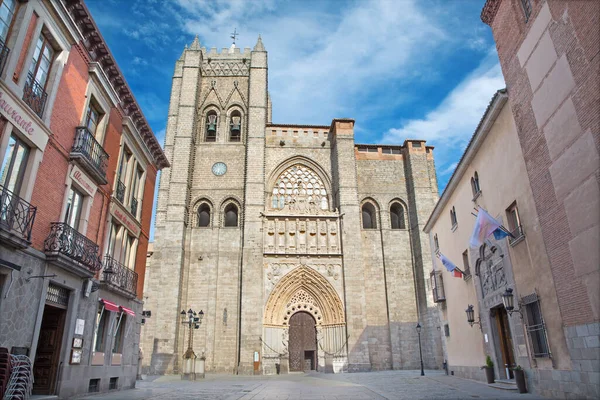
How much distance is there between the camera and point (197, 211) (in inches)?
926

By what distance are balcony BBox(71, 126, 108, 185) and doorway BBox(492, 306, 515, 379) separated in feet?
Result: 35.2

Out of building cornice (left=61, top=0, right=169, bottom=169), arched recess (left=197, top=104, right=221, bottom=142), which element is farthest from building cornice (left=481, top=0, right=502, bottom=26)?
arched recess (left=197, top=104, right=221, bottom=142)

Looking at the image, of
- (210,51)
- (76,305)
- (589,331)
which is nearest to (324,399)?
(589,331)

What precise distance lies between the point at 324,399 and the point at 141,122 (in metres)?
9.50

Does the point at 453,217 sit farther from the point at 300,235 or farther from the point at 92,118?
the point at 92,118

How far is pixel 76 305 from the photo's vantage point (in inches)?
356

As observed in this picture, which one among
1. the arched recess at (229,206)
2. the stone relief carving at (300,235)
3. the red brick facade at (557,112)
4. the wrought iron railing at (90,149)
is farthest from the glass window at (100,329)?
the arched recess at (229,206)

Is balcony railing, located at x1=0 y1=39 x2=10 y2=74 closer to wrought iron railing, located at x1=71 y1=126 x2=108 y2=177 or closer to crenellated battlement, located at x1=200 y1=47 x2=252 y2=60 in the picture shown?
wrought iron railing, located at x1=71 y1=126 x2=108 y2=177

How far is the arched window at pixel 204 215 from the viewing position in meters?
23.7

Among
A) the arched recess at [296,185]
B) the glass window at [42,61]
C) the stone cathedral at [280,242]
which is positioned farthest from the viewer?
the arched recess at [296,185]

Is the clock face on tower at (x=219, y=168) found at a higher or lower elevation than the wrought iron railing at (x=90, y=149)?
higher

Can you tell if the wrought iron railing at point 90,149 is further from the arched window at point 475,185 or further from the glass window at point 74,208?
the arched window at point 475,185

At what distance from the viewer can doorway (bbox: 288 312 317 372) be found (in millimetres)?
21812

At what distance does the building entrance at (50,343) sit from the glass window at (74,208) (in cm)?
150
